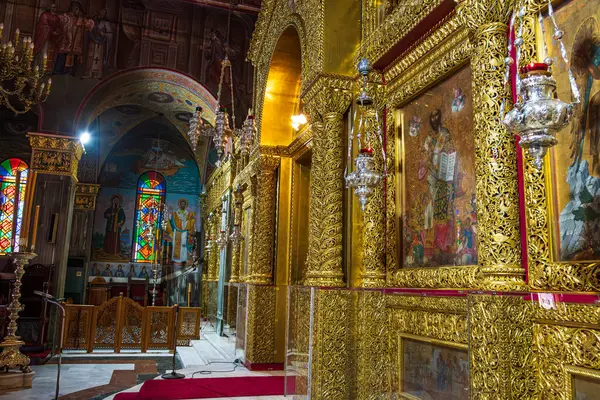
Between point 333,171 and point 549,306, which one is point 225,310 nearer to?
point 333,171

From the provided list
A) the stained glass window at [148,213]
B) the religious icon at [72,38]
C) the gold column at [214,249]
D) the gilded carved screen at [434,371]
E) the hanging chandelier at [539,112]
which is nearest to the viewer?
the hanging chandelier at [539,112]

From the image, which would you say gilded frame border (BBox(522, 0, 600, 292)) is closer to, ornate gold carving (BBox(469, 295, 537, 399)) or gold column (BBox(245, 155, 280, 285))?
ornate gold carving (BBox(469, 295, 537, 399))

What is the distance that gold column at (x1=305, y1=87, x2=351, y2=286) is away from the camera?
4809mm

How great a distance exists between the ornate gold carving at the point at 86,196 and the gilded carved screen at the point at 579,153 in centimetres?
1885

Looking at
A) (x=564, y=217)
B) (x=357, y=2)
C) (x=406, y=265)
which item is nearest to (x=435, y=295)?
(x=406, y=265)

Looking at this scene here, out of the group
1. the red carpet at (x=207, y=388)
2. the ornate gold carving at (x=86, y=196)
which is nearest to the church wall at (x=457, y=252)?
the red carpet at (x=207, y=388)

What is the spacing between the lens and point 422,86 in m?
3.98

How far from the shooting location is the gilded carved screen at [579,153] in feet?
7.74

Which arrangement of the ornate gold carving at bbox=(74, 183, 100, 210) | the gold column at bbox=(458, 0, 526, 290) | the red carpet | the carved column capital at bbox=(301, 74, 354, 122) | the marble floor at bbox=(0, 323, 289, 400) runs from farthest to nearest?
1. the ornate gold carving at bbox=(74, 183, 100, 210)
2. the marble floor at bbox=(0, 323, 289, 400)
3. the red carpet
4. the carved column capital at bbox=(301, 74, 354, 122)
5. the gold column at bbox=(458, 0, 526, 290)

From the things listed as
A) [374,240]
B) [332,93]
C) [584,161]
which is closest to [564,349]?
[584,161]

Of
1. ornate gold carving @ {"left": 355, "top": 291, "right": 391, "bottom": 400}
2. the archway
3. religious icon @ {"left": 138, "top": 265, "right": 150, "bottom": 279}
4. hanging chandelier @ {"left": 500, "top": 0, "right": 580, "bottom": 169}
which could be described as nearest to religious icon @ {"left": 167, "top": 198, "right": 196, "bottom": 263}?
religious icon @ {"left": 138, "top": 265, "right": 150, "bottom": 279}

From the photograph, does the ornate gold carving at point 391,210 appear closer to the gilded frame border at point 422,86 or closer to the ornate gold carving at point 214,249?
the gilded frame border at point 422,86

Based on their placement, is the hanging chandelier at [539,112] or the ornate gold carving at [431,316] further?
the ornate gold carving at [431,316]

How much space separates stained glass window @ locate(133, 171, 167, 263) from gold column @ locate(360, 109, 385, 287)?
54.7ft
